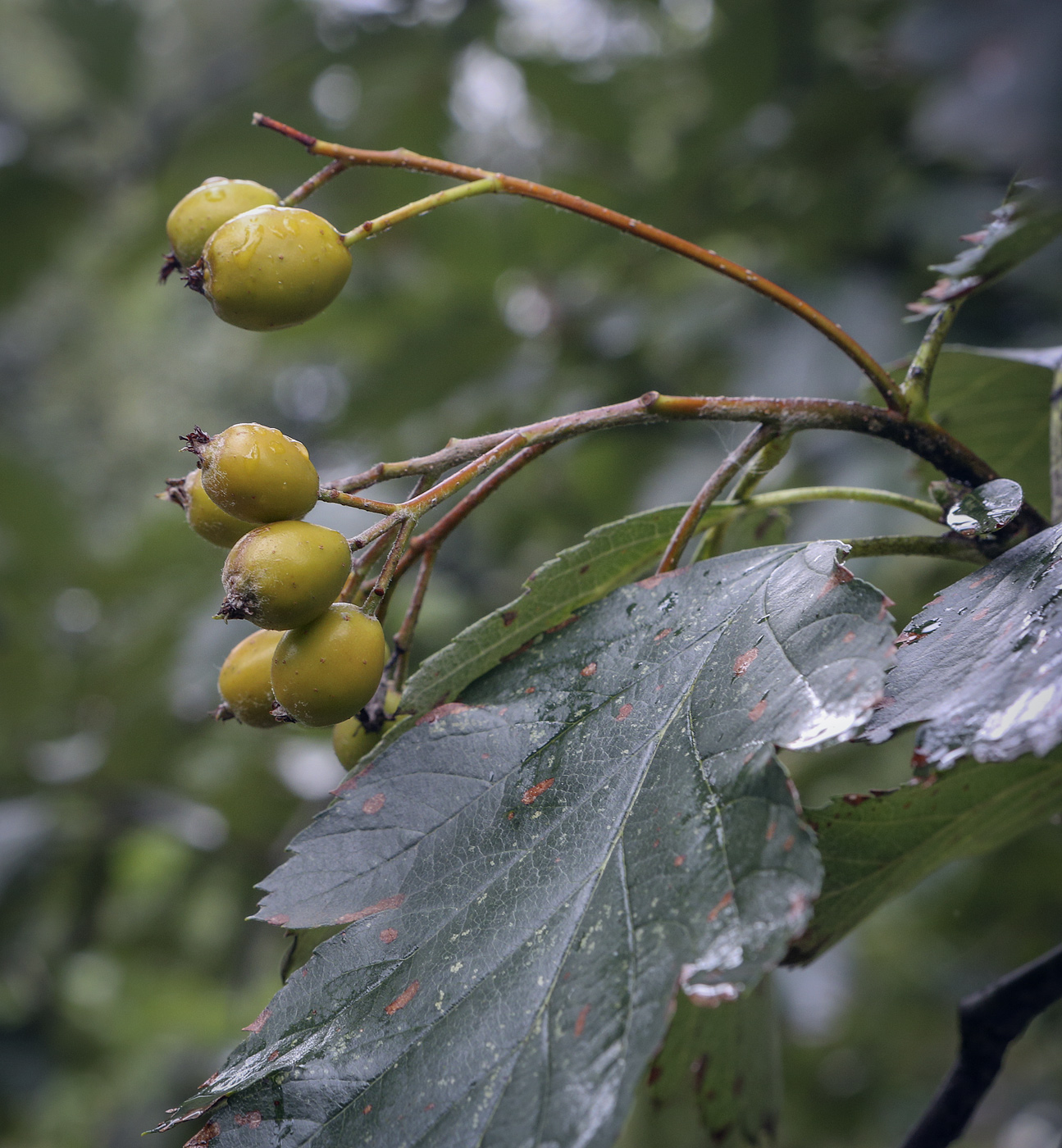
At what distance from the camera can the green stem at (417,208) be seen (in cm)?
69

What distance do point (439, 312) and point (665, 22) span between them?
118 centimetres

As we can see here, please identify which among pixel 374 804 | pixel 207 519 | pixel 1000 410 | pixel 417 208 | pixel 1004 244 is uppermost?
pixel 417 208

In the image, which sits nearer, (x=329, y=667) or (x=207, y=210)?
(x=329, y=667)

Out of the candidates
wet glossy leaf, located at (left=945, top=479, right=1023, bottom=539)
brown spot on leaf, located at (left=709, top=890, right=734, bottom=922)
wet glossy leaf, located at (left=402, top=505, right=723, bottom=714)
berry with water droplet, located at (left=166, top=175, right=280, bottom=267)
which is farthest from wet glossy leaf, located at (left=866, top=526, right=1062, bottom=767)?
berry with water droplet, located at (left=166, top=175, right=280, bottom=267)

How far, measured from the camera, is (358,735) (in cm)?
77

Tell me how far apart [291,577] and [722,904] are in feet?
1.06

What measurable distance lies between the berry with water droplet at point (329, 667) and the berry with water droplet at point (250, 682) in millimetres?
88

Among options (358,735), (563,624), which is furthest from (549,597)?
(358,735)

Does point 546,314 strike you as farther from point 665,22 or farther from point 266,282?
point 266,282

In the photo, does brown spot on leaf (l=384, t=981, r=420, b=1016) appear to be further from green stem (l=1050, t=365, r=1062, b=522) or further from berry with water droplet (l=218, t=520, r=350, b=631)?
green stem (l=1050, t=365, r=1062, b=522)

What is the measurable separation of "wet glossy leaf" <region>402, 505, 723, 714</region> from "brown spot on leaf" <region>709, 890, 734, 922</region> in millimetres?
278

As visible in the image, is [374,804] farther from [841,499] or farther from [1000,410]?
[1000,410]

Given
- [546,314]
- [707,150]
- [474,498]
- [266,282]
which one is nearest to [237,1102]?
[474,498]

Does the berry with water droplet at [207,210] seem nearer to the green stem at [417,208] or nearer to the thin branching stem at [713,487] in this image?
the green stem at [417,208]
